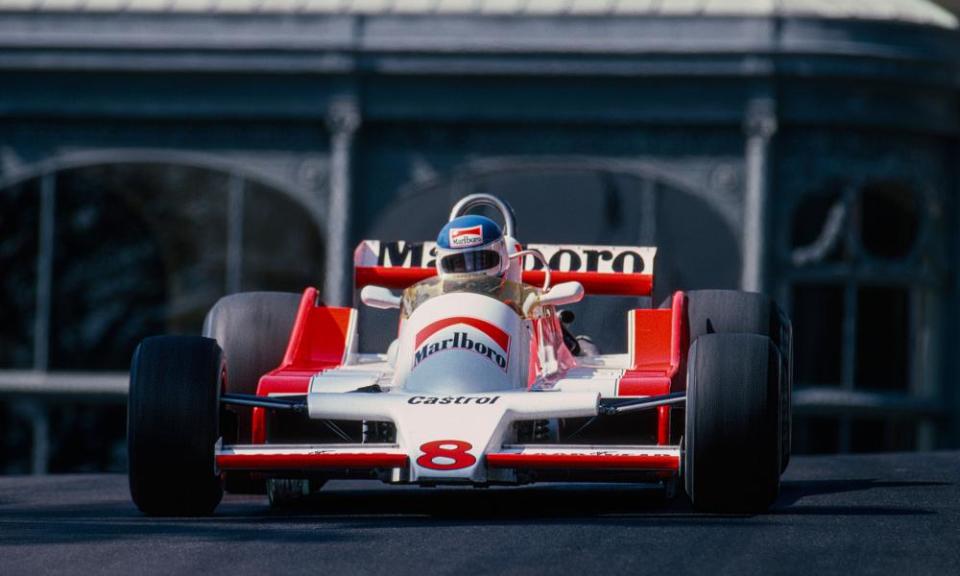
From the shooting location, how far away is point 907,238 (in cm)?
2170

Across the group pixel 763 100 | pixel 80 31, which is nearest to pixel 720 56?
pixel 763 100

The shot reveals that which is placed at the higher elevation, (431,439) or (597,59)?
(597,59)

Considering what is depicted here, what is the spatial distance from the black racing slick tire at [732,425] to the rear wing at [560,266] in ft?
10.1

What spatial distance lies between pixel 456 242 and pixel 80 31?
12.2 metres

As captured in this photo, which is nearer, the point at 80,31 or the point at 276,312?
the point at 276,312

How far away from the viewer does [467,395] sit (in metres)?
9.40

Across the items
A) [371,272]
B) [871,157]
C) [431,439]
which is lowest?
[431,439]

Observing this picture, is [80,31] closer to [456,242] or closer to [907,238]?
[907,238]

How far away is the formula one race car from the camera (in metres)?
8.84

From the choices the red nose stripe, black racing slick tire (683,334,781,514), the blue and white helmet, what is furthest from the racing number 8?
the blue and white helmet

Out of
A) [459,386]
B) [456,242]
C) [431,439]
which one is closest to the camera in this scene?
[431,439]

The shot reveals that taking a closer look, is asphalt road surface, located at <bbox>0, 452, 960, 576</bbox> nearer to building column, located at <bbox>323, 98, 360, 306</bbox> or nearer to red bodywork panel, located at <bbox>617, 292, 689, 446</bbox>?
red bodywork panel, located at <bbox>617, 292, 689, 446</bbox>

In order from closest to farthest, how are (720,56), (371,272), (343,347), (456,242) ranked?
(456,242), (343,347), (371,272), (720,56)

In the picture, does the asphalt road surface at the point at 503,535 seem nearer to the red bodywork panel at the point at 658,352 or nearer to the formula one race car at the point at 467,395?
the formula one race car at the point at 467,395
